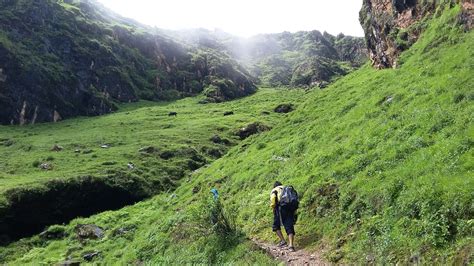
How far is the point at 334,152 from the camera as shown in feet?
94.7

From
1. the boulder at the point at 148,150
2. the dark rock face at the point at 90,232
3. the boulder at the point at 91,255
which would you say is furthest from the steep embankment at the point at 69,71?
the boulder at the point at 91,255

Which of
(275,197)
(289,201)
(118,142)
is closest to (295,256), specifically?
(289,201)

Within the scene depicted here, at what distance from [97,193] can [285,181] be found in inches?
1671

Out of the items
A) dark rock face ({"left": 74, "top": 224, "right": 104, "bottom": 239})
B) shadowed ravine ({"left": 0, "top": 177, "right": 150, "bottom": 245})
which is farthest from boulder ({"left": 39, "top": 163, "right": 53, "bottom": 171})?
dark rock face ({"left": 74, "top": 224, "right": 104, "bottom": 239})

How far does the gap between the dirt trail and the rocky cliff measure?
23.5 metres

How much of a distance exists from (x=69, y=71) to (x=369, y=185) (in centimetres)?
14095

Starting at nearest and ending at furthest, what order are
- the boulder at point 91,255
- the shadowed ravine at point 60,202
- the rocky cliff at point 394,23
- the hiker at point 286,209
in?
the hiker at point 286,209 → the boulder at point 91,255 → the rocky cliff at point 394,23 → the shadowed ravine at point 60,202

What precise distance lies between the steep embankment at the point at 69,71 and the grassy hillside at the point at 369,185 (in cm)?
9033

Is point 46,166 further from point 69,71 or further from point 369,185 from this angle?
point 69,71

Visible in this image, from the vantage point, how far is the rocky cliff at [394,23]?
42.2 meters

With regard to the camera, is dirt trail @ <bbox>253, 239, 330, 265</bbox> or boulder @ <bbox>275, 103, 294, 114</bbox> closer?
dirt trail @ <bbox>253, 239, 330, 265</bbox>

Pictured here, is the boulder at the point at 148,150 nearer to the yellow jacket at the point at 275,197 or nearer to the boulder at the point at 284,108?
the boulder at the point at 284,108

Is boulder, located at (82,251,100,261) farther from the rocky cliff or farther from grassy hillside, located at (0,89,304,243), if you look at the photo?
the rocky cliff

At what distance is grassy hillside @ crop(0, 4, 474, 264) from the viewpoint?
16125 mm
